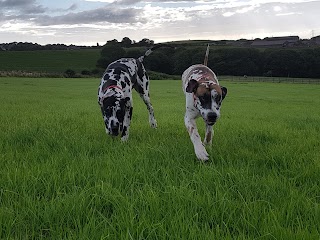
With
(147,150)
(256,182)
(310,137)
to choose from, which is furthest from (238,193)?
(310,137)

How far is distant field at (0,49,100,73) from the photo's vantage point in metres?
84.9

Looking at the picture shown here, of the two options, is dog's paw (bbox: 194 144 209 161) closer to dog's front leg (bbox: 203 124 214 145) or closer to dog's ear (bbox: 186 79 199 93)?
dog's ear (bbox: 186 79 199 93)

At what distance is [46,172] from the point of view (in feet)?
14.2

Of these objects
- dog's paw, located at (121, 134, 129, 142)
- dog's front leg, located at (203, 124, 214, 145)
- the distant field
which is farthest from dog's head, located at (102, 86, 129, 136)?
the distant field

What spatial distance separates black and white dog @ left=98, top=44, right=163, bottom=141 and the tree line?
6478 centimetres

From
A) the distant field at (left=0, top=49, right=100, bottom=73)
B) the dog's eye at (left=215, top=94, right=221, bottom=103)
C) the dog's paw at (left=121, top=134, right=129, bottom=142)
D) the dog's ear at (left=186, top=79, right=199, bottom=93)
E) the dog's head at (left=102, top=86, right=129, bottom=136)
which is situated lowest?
the dog's paw at (left=121, top=134, right=129, bottom=142)

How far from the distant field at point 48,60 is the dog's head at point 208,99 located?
7916 centimetres

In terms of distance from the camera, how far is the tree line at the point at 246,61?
76.6 m

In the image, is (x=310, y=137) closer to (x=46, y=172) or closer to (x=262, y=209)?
(x=262, y=209)

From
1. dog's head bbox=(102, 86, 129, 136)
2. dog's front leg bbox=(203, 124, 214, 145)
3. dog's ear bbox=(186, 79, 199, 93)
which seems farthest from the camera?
dog's head bbox=(102, 86, 129, 136)

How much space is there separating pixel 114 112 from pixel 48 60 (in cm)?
9558

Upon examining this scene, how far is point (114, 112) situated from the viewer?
700cm

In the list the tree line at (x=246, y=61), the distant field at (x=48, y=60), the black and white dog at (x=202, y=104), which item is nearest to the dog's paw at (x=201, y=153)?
the black and white dog at (x=202, y=104)

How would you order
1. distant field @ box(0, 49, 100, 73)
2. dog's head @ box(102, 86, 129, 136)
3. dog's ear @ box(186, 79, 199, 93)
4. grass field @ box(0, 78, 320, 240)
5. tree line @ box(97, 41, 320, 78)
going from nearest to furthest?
grass field @ box(0, 78, 320, 240) < dog's ear @ box(186, 79, 199, 93) < dog's head @ box(102, 86, 129, 136) < tree line @ box(97, 41, 320, 78) < distant field @ box(0, 49, 100, 73)
